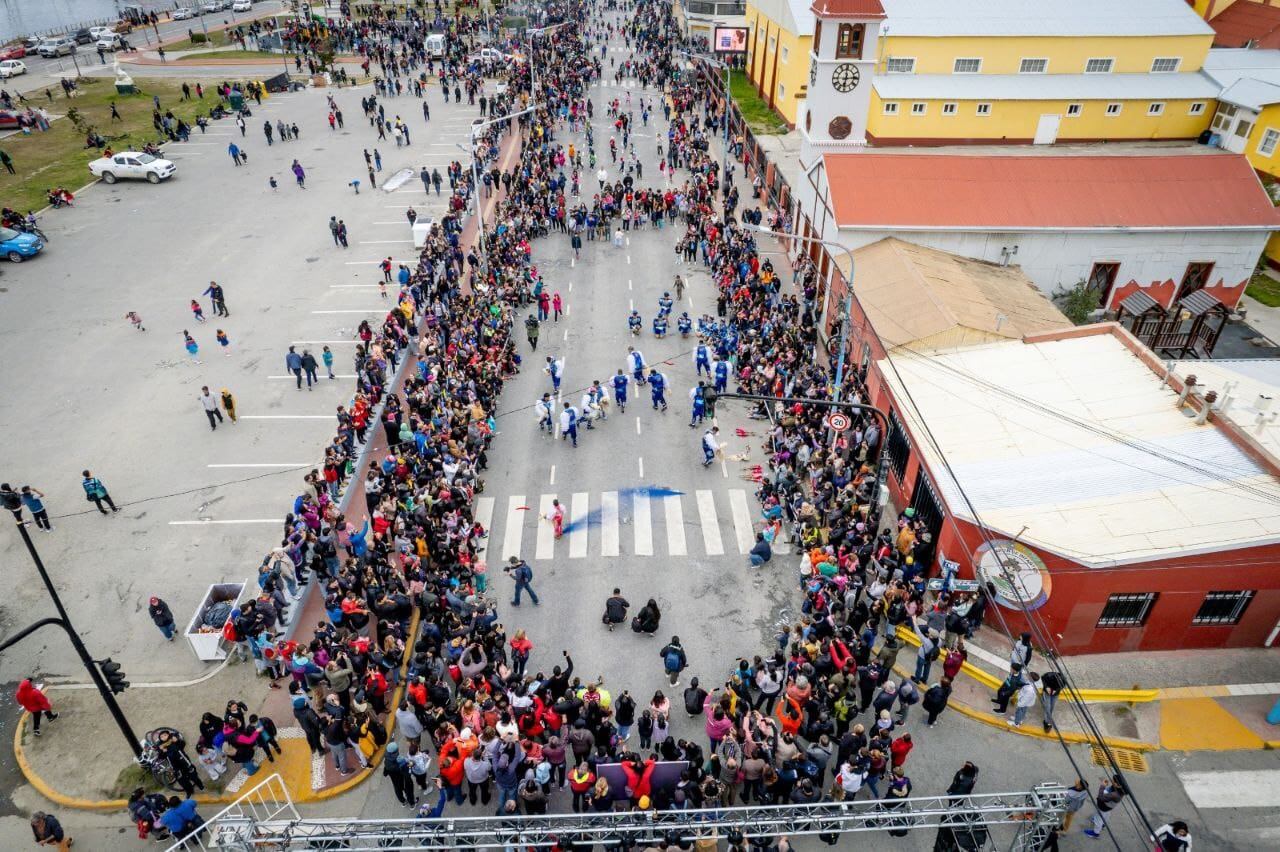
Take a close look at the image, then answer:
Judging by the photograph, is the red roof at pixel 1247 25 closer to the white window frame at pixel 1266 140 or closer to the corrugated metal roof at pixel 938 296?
the white window frame at pixel 1266 140

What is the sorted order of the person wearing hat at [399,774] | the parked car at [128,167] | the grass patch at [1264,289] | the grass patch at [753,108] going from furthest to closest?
the grass patch at [753,108] → the parked car at [128,167] → the grass patch at [1264,289] → the person wearing hat at [399,774]

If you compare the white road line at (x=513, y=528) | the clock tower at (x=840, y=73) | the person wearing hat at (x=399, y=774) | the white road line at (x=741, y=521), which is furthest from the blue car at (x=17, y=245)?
the clock tower at (x=840, y=73)

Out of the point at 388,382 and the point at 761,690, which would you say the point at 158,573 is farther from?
the point at 761,690

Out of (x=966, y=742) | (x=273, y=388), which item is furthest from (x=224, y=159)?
(x=966, y=742)

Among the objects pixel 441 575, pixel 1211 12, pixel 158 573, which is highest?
pixel 1211 12

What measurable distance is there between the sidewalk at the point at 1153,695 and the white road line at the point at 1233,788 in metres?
0.58

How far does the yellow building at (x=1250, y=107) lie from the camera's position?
36.9 meters

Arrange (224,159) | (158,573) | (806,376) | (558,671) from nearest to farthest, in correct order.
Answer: (558,671) → (158,573) → (806,376) → (224,159)

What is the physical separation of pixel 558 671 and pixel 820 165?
80.4ft

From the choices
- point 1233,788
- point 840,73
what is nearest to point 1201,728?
point 1233,788

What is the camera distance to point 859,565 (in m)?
18.2

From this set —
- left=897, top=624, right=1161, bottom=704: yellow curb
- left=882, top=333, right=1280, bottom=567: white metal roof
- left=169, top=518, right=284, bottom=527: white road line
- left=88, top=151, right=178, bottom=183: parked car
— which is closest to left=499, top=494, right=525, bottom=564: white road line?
left=169, top=518, right=284, bottom=527: white road line

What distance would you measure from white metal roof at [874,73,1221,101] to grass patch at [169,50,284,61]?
2320 inches

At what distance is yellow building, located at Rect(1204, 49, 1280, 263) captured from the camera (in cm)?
3691
